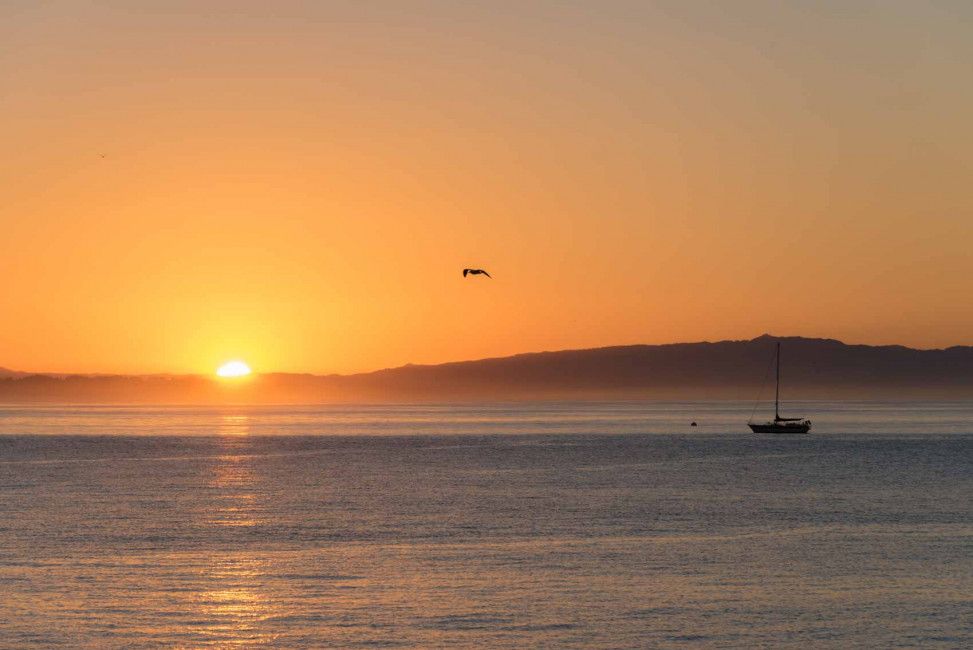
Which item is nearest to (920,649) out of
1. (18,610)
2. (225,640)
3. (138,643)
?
(225,640)

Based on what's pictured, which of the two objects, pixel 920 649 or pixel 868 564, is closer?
pixel 920 649

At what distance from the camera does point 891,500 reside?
3346 inches

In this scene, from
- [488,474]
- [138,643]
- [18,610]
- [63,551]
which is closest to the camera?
[138,643]

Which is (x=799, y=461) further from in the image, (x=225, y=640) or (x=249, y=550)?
(x=225, y=640)

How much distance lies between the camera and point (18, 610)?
40.4 m

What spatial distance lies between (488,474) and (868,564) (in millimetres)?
63474

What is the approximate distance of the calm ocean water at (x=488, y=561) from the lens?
38125 mm

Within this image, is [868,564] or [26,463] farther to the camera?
[26,463]

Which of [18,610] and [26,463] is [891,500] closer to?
[18,610]

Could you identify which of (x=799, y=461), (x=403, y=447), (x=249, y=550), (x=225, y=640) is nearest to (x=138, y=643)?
(x=225, y=640)

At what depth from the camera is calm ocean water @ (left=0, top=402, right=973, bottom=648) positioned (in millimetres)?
38125

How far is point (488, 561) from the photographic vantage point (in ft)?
168

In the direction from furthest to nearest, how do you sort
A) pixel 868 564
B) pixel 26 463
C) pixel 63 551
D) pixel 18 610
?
pixel 26 463 < pixel 63 551 < pixel 868 564 < pixel 18 610

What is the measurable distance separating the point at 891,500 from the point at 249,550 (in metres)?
50.6
